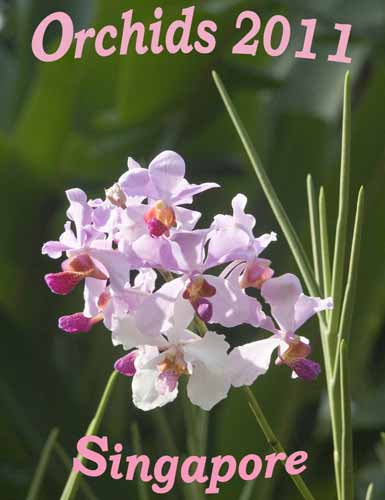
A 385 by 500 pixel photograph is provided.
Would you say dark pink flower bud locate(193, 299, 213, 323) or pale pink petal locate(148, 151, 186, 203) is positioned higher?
pale pink petal locate(148, 151, 186, 203)

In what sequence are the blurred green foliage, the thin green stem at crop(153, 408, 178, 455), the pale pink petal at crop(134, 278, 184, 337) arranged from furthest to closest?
1. the blurred green foliage
2. the thin green stem at crop(153, 408, 178, 455)
3. the pale pink petal at crop(134, 278, 184, 337)

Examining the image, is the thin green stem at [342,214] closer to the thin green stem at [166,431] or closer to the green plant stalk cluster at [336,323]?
the green plant stalk cluster at [336,323]

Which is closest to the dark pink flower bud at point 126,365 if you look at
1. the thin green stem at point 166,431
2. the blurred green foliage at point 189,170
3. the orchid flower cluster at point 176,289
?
the orchid flower cluster at point 176,289

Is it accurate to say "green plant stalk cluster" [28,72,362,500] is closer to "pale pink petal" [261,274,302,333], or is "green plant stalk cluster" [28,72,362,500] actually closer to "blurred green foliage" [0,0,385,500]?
"pale pink petal" [261,274,302,333]

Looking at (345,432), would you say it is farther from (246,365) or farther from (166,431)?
(166,431)

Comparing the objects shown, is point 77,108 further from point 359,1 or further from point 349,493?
point 349,493

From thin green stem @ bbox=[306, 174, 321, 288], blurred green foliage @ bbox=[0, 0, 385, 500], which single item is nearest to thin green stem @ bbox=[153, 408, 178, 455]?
thin green stem @ bbox=[306, 174, 321, 288]

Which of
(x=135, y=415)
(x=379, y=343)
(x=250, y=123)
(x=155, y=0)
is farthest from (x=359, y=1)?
(x=135, y=415)
